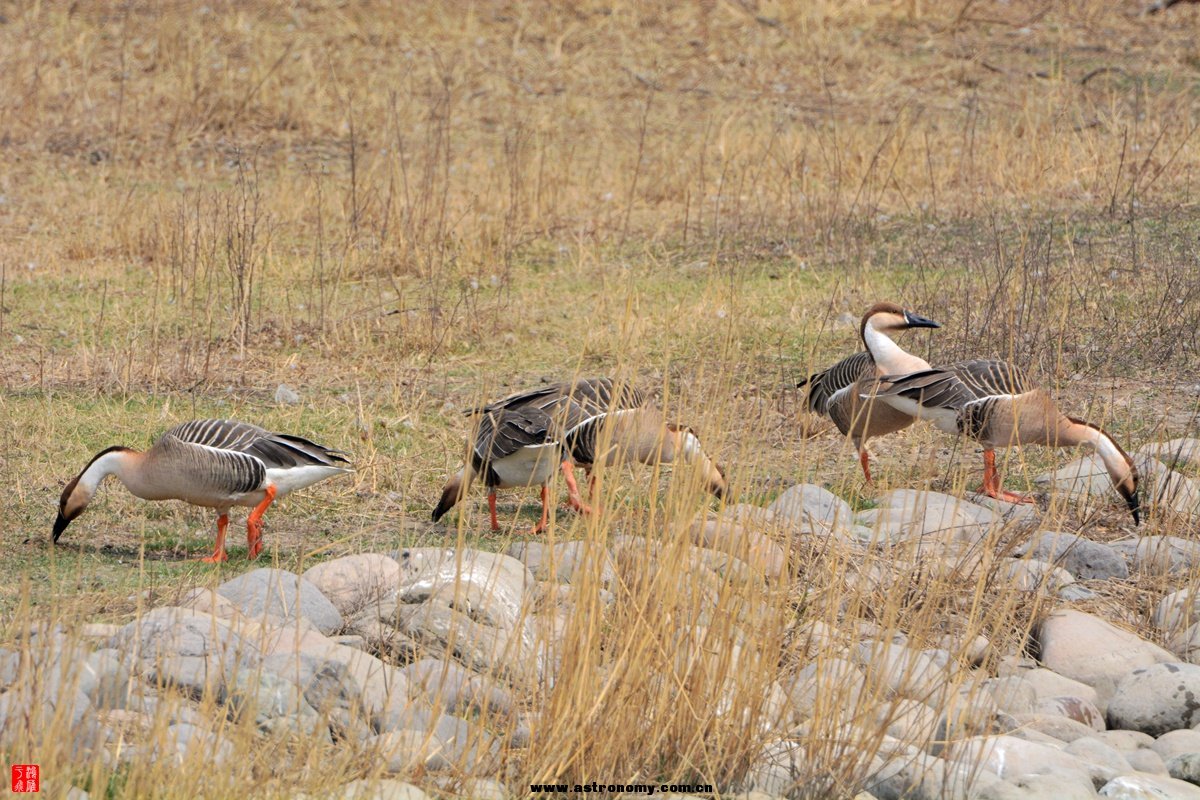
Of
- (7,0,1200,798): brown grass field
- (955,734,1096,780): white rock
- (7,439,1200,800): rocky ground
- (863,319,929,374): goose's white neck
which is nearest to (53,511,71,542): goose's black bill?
(7,0,1200,798): brown grass field

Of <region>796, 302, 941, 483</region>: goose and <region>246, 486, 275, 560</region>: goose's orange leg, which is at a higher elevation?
<region>796, 302, 941, 483</region>: goose

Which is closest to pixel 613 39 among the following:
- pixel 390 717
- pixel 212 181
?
pixel 212 181

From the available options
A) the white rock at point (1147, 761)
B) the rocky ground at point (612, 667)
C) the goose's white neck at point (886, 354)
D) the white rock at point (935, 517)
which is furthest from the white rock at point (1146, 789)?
the goose's white neck at point (886, 354)

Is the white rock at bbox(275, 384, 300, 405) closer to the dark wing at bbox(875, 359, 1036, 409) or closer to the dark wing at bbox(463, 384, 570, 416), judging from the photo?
the dark wing at bbox(463, 384, 570, 416)

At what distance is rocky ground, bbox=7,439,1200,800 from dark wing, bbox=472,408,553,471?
34.7 inches

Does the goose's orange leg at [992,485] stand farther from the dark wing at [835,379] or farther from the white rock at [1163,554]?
the dark wing at [835,379]

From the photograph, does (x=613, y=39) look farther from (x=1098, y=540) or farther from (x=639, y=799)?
(x=639, y=799)

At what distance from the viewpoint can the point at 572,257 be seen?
11.5 meters

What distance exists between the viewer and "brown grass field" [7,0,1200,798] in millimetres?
5008

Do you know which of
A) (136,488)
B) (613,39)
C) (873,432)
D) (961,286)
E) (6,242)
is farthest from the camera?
(613,39)

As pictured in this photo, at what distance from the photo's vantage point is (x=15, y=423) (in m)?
7.41

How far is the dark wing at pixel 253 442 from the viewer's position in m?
5.97

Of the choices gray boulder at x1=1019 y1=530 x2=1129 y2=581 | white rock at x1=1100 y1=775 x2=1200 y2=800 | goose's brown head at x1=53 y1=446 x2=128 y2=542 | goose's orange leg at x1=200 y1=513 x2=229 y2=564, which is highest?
white rock at x1=1100 y1=775 x2=1200 y2=800

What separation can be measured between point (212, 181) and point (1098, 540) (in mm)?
9824
